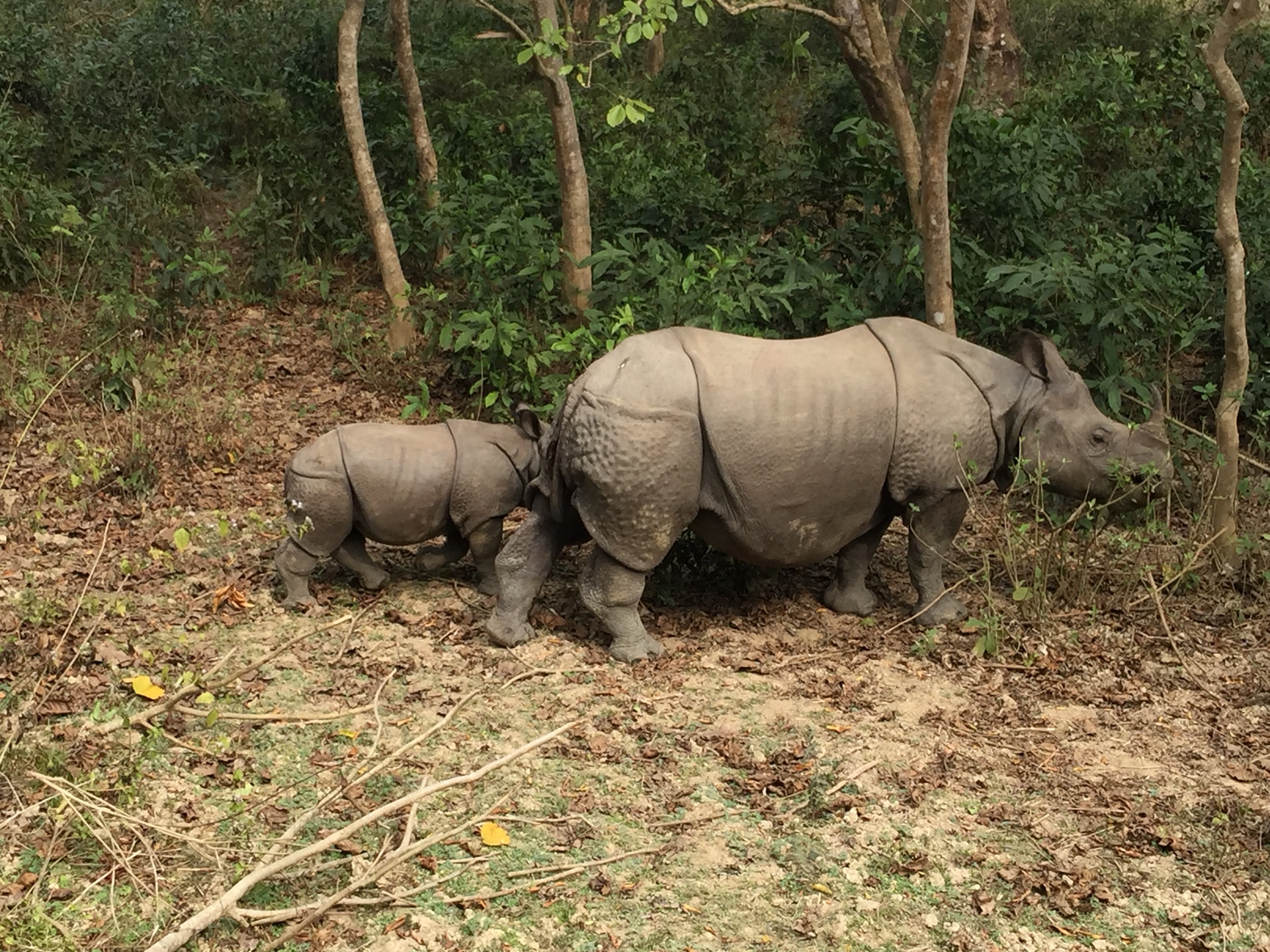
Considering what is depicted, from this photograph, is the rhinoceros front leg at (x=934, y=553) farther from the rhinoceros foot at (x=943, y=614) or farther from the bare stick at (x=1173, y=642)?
the bare stick at (x=1173, y=642)

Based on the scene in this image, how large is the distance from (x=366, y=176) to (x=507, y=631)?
491 centimetres

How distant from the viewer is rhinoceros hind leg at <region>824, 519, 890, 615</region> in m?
7.06

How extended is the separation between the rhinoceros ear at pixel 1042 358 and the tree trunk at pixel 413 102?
5.38m

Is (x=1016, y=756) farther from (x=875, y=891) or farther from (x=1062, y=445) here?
(x=1062, y=445)

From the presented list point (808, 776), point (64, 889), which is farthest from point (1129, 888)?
point (64, 889)

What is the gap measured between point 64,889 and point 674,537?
307 centimetres

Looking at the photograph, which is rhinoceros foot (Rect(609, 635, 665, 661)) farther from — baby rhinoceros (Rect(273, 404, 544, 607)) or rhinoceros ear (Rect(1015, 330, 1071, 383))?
rhinoceros ear (Rect(1015, 330, 1071, 383))

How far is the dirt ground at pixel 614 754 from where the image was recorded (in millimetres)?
4559

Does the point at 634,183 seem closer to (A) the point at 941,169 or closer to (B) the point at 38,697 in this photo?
(A) the point at 941,169

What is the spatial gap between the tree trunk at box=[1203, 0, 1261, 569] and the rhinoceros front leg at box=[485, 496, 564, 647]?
3.46 metres

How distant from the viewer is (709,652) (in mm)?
6621

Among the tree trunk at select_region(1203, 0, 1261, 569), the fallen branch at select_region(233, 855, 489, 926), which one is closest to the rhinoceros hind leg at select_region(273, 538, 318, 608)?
the fallen branch at select_region(233, 855, 489, 926)

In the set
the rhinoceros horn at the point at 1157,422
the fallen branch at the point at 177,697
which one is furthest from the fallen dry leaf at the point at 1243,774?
the fallen branch at the point at 177,697

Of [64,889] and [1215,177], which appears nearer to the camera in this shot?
[64,889]
